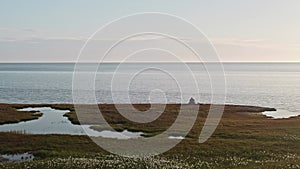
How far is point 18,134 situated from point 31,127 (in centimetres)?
736

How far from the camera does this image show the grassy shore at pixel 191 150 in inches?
1029

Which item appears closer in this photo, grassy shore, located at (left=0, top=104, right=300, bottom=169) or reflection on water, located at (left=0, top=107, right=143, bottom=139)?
grassy shore, located at (left=0, top=104, right=300, bottom=169)

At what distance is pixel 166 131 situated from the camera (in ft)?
154

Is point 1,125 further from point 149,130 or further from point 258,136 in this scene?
point 258,136

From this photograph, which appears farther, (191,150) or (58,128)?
(58,128)

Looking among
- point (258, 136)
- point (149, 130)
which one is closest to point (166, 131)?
point (149, 130)

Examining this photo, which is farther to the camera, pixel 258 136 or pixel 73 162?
pixel 258 136

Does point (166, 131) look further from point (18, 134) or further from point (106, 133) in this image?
point (18, 134)

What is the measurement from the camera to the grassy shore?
26.1 meters

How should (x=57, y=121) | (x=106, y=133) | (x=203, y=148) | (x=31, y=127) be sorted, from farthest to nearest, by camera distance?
(x=57, y=121)
(x=31, y=127)
(x=106, y=133)
(x=203, y=148)

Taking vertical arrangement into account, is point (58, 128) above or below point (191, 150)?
above

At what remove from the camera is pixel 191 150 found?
33375 millimetres

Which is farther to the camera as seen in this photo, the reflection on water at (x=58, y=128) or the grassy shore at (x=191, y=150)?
the reflection on water at (x=58, y=128)

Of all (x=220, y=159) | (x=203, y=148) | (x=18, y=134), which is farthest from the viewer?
(x=18, y=134)
